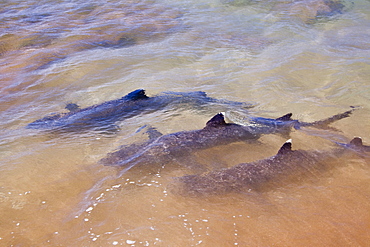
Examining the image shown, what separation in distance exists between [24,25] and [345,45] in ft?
38.5

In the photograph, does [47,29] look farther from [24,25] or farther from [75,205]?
[75,205]

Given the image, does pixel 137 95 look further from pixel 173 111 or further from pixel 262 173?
pixel 262 173

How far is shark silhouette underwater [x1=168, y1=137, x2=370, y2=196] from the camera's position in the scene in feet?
12.6

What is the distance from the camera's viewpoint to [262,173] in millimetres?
4074

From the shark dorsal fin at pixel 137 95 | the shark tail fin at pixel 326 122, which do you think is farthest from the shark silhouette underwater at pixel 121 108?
the shark tail fin at pixel 326 122

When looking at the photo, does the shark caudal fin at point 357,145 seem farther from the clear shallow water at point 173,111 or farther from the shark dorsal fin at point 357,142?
the clear shallow water at point 173,111

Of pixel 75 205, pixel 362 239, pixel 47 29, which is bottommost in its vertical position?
pixel 362 239

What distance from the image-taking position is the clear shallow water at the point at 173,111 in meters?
3.32

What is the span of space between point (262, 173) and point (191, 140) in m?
1.34

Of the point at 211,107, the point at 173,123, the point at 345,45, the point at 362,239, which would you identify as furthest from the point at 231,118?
the point at 345,45

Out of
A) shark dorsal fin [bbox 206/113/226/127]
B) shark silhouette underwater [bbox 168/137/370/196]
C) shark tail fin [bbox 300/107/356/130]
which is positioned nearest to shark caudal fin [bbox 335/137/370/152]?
shark silhouette underwater [bbox 168/137/370/196]

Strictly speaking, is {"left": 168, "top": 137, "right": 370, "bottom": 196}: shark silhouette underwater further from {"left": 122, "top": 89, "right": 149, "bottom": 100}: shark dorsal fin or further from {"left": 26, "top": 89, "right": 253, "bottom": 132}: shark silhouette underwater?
{"left": 122, "top": 89, "right": 149, "bottom": 100}: shark dorsal fin

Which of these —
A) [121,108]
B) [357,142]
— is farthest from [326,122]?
[121,108]

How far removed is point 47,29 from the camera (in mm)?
11914
